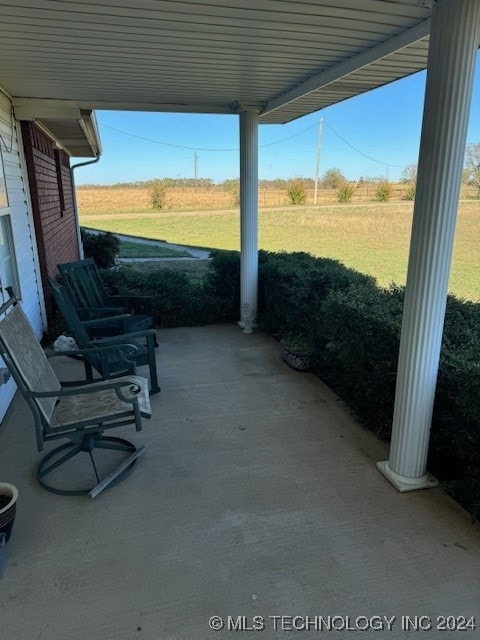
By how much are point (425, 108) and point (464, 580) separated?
82.0 inches

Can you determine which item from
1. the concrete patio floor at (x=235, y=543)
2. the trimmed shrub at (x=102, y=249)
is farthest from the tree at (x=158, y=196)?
the concrete patio floor at (x=235, y=543)

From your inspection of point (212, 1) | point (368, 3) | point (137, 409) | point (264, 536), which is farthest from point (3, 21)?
point (264, 536)

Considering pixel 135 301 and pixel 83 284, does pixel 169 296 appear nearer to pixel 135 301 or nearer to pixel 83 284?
pixel 135 301

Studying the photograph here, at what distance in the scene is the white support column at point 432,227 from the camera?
191 centimetres

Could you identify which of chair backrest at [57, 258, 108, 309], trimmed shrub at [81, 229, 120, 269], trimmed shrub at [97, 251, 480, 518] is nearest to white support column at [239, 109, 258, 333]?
trimmed shrub at [97, 251, 480, 518]

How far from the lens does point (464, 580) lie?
1.81 m

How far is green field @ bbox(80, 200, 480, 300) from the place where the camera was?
11227mm

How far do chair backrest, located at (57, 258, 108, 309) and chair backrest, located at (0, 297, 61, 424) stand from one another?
1.50m

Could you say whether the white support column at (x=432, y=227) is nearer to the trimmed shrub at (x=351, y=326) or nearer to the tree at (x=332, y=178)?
the trimmed shrub at (x=351, y=326)

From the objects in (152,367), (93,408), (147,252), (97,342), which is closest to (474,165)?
(147,252)

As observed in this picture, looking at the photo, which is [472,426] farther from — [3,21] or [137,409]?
[3,21]

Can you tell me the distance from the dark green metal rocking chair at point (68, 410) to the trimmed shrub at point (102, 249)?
8999 mm

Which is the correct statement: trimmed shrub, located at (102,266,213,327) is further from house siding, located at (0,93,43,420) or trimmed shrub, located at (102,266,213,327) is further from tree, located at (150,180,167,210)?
tree, located at (150,180,167,210)

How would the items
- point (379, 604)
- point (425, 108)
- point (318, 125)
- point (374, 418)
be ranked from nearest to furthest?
1. point (379, 604)
2. point (425, 108)
3. point (374, 418)
4. point (318, 125)
